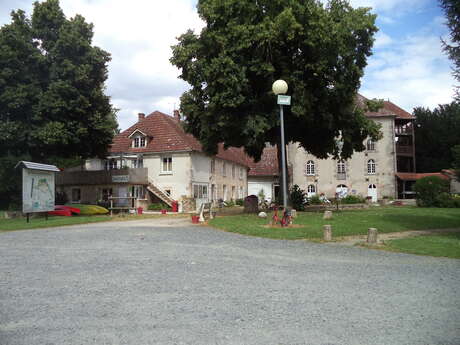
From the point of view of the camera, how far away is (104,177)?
38.2 metres

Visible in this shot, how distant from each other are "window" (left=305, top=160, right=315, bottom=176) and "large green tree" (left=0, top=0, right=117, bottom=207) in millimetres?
27500

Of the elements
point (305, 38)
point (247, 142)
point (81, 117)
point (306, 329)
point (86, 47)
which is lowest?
point (306, 329)

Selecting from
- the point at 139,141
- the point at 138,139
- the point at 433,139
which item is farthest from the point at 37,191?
the point at 433,139

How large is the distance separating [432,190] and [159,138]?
2462cm

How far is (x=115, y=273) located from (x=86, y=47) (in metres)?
28.1

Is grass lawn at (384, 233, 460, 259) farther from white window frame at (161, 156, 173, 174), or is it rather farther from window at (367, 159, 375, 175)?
window at (367, 159, 375, 175)

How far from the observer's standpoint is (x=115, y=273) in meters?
7.74

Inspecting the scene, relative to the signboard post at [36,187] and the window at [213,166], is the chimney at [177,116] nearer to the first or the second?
the window at [213,166]

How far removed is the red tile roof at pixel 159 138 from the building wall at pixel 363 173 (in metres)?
16.9

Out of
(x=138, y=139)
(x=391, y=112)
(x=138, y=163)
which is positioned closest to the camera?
(x=138, y=163)

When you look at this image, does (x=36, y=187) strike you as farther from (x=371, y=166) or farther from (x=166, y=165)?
(x=371, y=166)

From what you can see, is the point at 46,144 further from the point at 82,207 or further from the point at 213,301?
the point at 213,301

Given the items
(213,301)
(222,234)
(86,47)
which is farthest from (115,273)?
(86,47)

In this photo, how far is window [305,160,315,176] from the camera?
Answer: 5191cm
